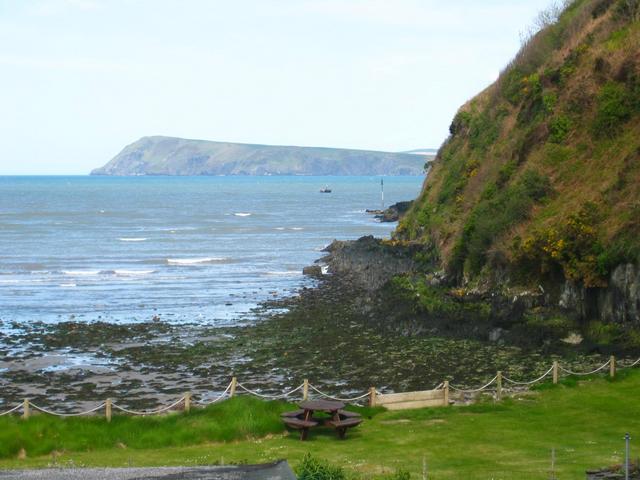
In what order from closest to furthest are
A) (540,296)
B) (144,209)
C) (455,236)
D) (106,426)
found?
(106,426) → (540,296) → (455,236) → (144,209)

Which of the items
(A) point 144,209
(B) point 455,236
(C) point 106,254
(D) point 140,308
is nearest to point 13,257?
(C) point 106,254

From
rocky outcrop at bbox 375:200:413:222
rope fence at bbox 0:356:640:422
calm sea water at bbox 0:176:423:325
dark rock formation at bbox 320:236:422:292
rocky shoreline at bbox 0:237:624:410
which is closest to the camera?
rope fence at bbox 0:356:640:422

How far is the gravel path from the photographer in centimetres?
1539

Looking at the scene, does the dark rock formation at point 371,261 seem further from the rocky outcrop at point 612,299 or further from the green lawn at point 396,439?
the green lawn at point 396,439

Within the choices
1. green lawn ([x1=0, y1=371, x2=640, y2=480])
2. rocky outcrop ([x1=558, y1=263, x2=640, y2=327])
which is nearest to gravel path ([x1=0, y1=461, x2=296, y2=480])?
green lawn ([x1=0, y1=371, x2=640, y2=480])

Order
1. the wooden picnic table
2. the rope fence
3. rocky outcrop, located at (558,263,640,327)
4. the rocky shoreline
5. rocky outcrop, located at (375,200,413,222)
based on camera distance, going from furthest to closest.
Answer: rocky outcrop, located at (375,200,413,222) < rocky outcrop, located at (558,263,640,327) < the rocky shoreline < the rope fence < the wooden picnic table

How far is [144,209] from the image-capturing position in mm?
174750

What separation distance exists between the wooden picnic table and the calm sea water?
25.5m

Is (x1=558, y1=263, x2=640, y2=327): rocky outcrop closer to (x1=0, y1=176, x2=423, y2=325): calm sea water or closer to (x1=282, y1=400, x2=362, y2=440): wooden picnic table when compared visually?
(x1=282, y1=400, x2=362, y2=440): wooden picnic table

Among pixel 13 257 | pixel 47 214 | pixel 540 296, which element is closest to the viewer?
pixel 540 296

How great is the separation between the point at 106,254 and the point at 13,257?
8750mm

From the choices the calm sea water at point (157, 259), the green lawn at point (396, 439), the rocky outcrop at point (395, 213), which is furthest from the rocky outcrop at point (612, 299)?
the rocky outcrop at point (395, 213)

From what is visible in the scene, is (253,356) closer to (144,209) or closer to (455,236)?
(455,236)

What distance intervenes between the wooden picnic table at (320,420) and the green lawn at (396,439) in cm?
36
